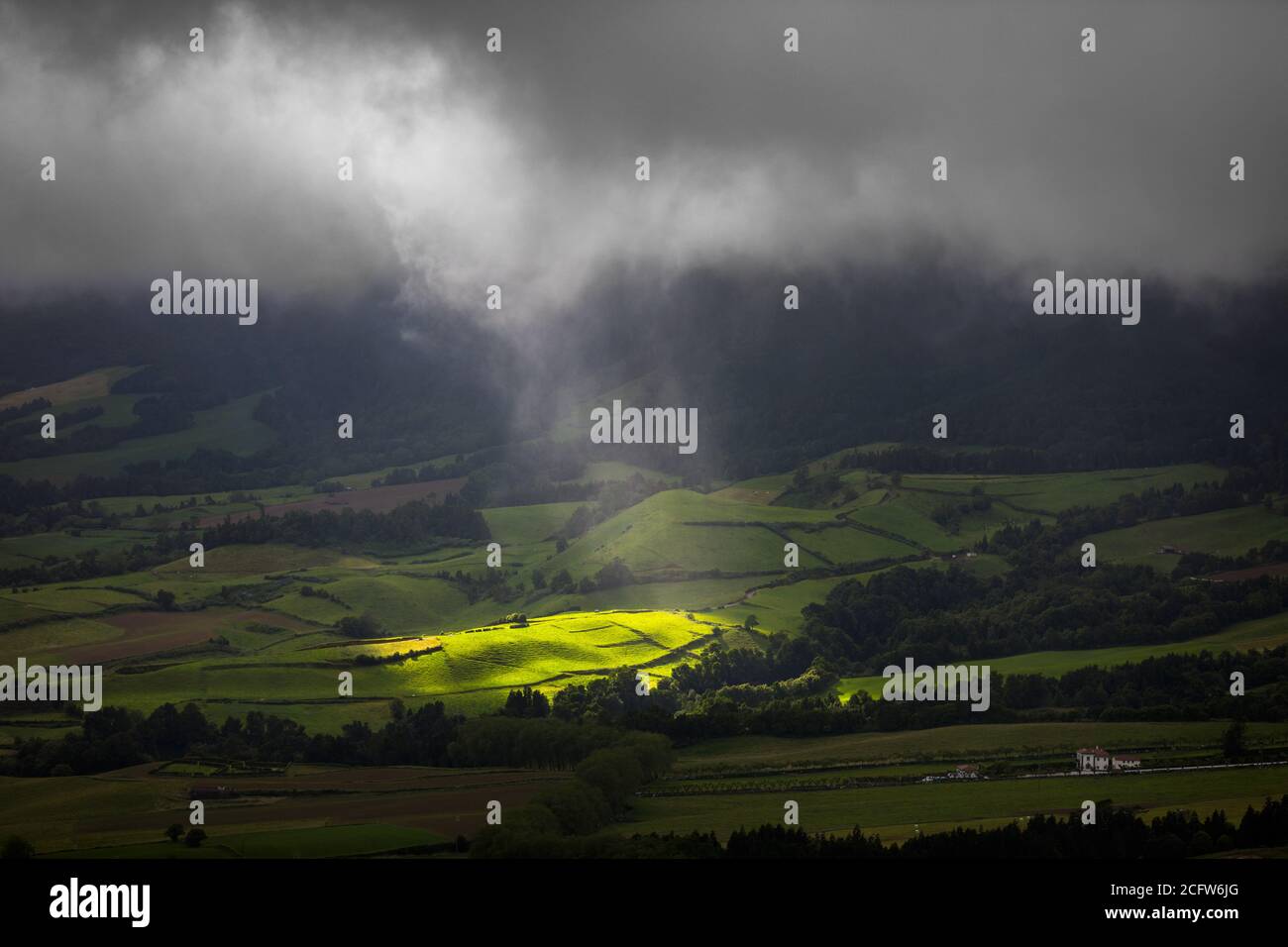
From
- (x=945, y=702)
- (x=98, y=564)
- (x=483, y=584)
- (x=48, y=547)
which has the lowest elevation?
(x=945, y=702)

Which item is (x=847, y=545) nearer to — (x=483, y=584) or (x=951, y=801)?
(x=483, y=584)

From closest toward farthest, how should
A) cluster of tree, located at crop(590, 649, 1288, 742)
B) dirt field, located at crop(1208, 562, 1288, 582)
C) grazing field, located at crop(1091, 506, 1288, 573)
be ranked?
cluster of tree, located at crop(590, 649, 1288, 742) → dirt field, located at crop(1208, 562, 1288, 582) → grazing field, located at crop(1091, 506, 1288, 573)

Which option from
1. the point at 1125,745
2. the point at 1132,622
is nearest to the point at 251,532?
the point at 1132,622

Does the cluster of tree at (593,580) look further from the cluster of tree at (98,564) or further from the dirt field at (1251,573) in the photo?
the dirt field at (1251,573)

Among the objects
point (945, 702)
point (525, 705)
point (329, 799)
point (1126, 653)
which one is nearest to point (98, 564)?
point (525, 705)

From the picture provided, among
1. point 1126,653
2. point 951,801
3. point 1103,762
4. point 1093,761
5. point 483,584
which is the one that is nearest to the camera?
point 951,801

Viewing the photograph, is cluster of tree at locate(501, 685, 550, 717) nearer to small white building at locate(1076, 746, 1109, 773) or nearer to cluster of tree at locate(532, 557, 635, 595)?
small white building at locate(1076, 746, 1109, 773)

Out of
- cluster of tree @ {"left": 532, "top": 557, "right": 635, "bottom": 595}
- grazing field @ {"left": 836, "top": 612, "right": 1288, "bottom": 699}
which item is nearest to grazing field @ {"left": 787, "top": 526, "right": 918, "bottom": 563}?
cluster of tree @ {"left": 532, "top": 557, "right": 635, "bottom": 595}
